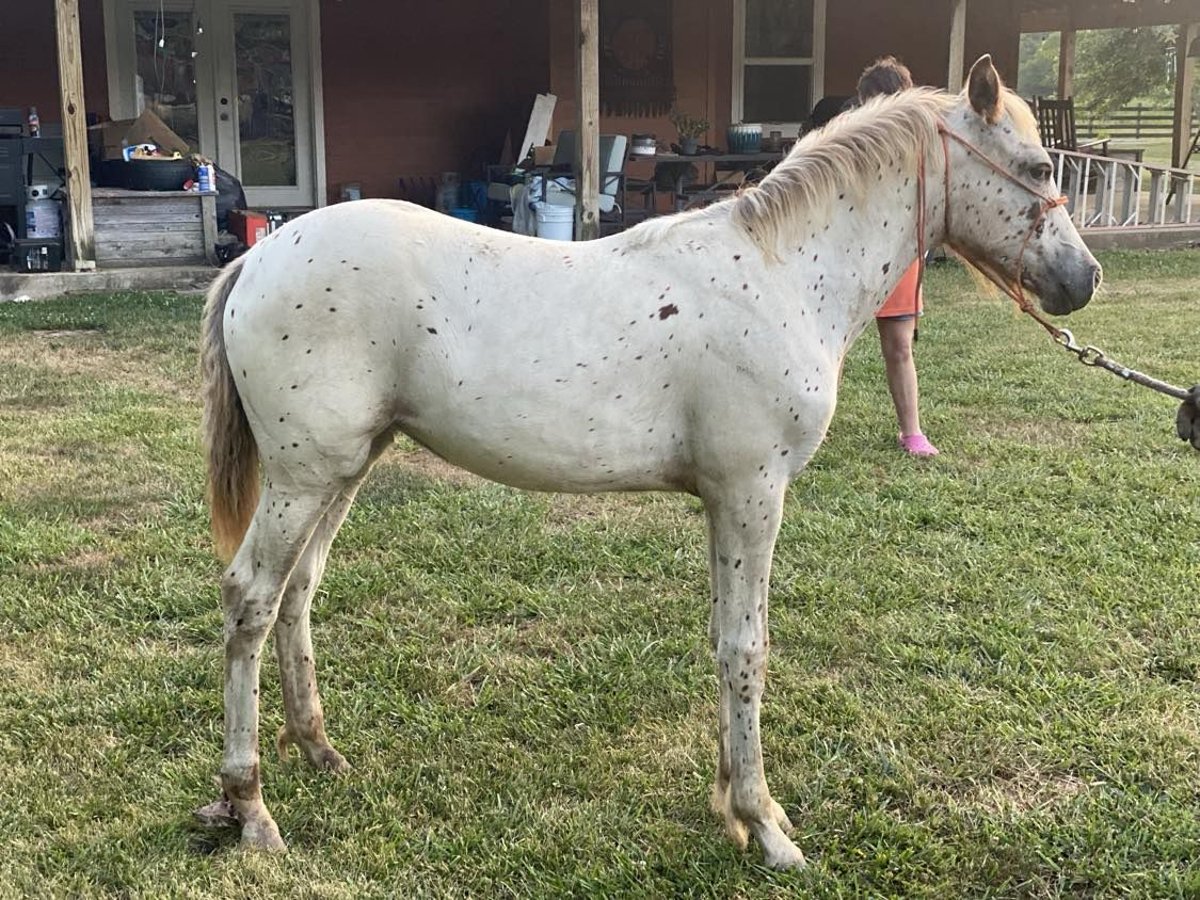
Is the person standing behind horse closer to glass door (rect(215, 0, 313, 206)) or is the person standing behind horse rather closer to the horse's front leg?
the horse's front leg

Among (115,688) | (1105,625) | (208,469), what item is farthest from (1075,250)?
(115,688)

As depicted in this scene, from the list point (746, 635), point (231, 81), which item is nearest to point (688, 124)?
point (231, 81)

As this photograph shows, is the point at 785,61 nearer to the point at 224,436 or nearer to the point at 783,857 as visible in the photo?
the point at 224,436

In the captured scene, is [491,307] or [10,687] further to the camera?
[10,687]

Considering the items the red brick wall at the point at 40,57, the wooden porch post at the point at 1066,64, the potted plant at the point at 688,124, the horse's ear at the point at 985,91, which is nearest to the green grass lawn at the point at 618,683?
the horse's ear at the point at 985,91

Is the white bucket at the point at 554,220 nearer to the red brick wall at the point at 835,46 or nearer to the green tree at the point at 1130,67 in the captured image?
the red brick wall at the point at 835,46

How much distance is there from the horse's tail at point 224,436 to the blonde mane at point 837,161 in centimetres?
115

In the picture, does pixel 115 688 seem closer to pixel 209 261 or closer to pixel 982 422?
pixel 982 422

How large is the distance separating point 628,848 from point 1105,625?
186cm

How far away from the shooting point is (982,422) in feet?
18.9

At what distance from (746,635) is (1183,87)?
16.1 metres

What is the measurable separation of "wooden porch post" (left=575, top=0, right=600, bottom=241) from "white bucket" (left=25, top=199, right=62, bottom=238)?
445cm

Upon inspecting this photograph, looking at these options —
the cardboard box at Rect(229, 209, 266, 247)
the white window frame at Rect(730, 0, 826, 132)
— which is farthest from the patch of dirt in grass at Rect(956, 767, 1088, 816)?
the white window frame at Rect(730, 0, 826, 132)

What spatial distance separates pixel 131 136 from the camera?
977cm
